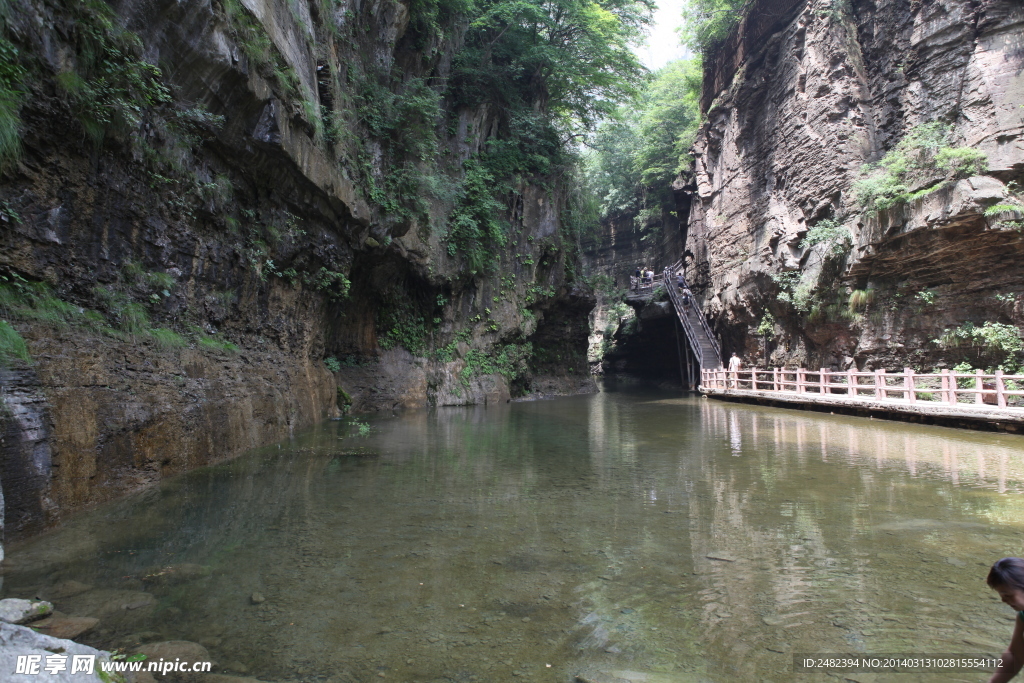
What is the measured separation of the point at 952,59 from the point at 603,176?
2961cm

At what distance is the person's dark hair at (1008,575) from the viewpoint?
2018 millimetres

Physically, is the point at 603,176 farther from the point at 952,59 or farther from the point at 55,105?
the point at 55,105

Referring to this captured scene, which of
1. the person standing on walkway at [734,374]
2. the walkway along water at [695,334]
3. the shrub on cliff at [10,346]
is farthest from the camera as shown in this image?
the walkway along water at [695,334]

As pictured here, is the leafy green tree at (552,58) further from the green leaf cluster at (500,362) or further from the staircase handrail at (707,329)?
the staircase handrail at (707,329)

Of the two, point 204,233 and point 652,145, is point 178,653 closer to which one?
point 204,233

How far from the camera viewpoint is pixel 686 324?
28.4 metres

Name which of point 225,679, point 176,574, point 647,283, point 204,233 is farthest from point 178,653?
point 647,283

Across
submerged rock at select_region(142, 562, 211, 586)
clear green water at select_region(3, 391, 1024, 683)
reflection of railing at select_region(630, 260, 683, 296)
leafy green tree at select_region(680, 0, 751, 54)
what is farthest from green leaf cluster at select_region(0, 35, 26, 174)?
reflection of railing at select_region(630, 260, 683, 296)

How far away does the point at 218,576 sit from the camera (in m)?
3.79

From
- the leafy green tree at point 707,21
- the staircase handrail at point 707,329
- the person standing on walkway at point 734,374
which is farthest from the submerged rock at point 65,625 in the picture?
the leafy green tree at point 707,21

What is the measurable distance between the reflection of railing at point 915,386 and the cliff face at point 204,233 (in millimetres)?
12011

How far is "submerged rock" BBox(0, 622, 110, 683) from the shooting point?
1.92 metres

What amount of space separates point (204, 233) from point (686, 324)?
2416 centimetres

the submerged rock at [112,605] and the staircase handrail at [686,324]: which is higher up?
the staircase handrail at [686,324]
